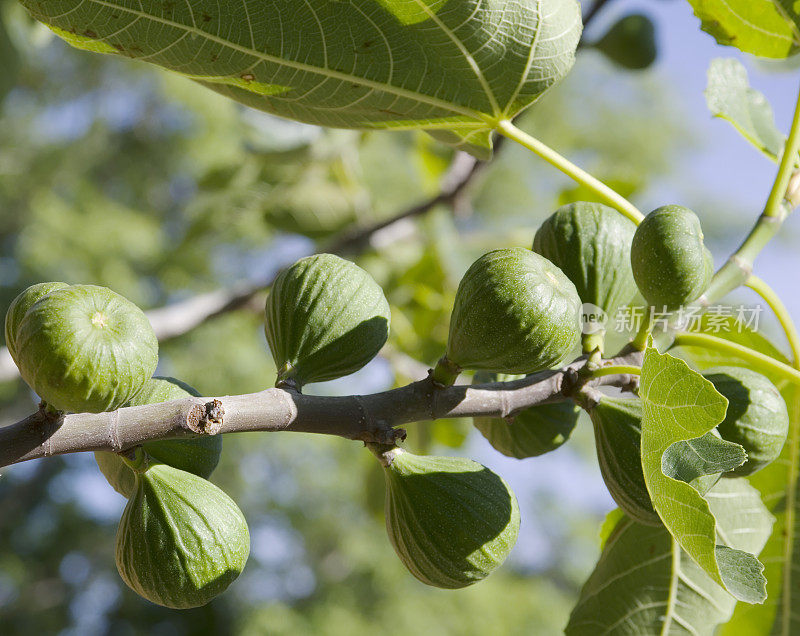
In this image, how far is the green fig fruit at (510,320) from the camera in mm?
1018

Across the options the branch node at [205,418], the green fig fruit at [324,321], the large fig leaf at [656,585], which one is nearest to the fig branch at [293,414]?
the branch node at [205,418]

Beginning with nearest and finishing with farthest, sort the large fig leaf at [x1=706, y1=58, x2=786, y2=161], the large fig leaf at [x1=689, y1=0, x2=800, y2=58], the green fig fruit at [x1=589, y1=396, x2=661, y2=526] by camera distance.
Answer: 1. the green fig fruit at [x1=589, y1=396, x2=661, y2=526]
2. the large fig leaf at [x1=689, y1=0, x2=800, y2=58]
3. the large fig leaf at [x1=706, y1=58, x2=786, y2=161]

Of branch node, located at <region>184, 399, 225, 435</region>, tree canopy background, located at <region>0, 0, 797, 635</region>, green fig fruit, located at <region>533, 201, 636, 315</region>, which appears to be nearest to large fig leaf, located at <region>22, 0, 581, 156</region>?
green fig fruit, located at <region>533, 201, 636, 315</region>

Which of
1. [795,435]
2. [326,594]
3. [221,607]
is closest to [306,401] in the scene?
[795,435]

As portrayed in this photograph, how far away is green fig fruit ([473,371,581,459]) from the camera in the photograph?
130 cm

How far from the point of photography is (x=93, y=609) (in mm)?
15562

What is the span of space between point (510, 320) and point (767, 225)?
0.62 meters

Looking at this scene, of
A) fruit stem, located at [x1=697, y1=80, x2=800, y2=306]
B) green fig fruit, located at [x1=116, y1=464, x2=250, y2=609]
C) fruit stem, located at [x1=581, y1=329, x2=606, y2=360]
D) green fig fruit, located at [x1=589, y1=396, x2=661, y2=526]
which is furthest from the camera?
fruit stem, located at [x1=697, y1=80, x2=800, y2=306]

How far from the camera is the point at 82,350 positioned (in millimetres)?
812

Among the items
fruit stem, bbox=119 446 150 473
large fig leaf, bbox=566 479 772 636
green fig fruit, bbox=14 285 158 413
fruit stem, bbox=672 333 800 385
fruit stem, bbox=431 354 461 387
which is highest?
fruit stem, bbox=672 333 800 385

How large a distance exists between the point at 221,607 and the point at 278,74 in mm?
15054

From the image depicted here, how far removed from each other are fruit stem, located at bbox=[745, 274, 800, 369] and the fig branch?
30cm

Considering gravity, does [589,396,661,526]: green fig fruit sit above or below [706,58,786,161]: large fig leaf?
below

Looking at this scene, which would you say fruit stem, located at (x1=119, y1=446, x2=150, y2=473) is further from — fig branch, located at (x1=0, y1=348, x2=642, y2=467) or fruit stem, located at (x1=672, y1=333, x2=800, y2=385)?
fruit stem, located at (x1=672, y1=333, x2=800, y2=385)
